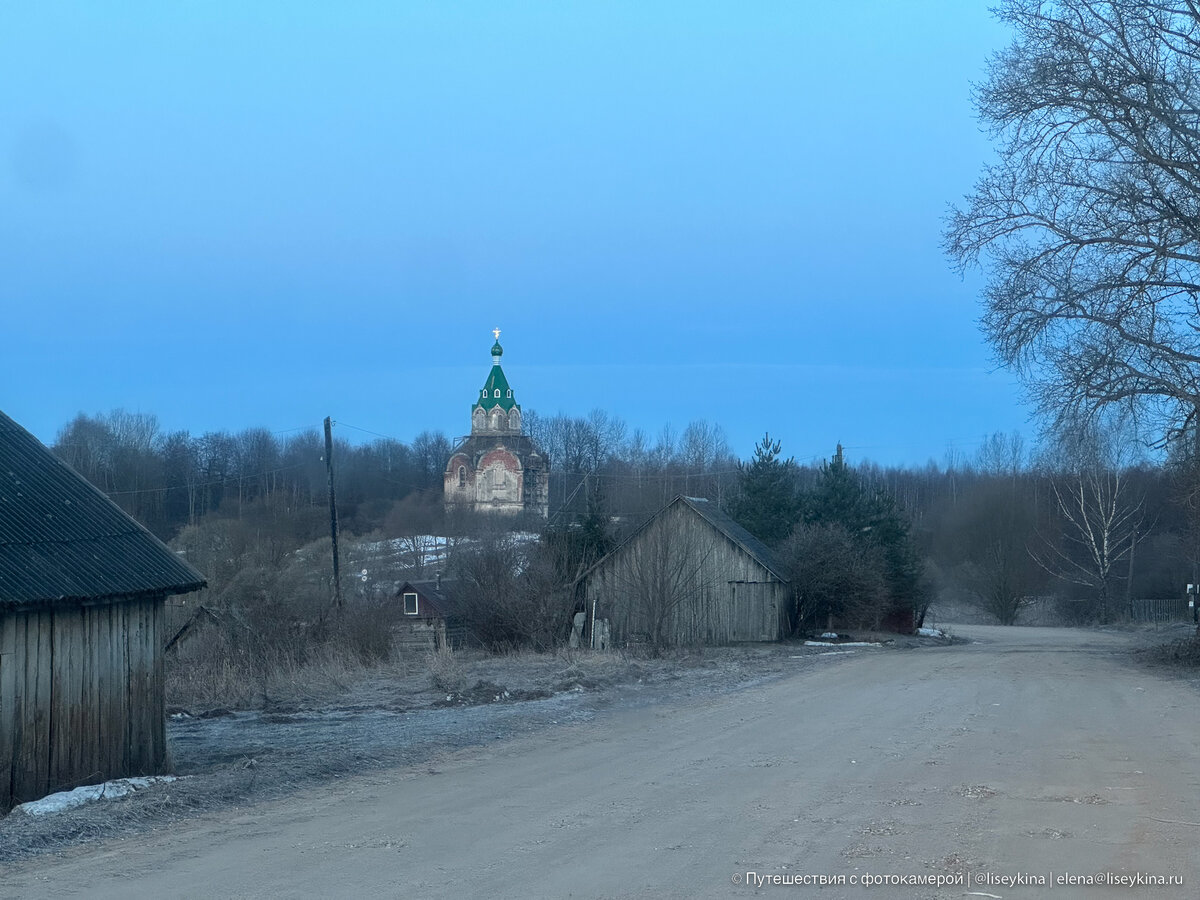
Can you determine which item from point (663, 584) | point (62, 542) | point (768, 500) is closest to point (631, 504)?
point (768, 500)

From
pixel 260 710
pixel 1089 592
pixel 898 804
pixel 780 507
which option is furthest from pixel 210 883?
pixel 1089 592

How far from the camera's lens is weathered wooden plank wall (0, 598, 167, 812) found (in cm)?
1027

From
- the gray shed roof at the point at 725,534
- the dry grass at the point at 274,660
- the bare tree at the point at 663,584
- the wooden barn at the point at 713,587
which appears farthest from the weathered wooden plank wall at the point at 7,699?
the gray shed roof at the point at 725,534

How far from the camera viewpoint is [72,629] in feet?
36.2

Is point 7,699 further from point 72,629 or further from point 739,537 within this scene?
point 739,537

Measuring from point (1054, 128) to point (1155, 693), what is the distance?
1140 centimetres

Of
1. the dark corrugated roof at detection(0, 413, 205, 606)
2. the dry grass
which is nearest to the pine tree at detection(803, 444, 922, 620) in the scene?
the dry grass

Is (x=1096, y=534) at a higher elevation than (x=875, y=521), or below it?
below

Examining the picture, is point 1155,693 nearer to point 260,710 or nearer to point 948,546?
point 260,710

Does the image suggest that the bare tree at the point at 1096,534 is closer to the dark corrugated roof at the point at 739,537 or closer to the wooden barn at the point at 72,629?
the dark corrugated roof at the point at 739,537

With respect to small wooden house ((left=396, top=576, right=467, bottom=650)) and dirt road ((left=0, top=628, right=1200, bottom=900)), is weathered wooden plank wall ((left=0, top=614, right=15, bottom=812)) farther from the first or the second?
small wooden house ((left=396, top=576, right=467, bottom=650))

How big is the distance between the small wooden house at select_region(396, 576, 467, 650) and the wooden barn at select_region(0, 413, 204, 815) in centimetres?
1710

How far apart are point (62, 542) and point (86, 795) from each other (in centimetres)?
270

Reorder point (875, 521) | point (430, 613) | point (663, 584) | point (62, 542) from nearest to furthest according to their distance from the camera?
point (62, 542)
point (663, 584)
point (430, 613)
point (875, 521)
